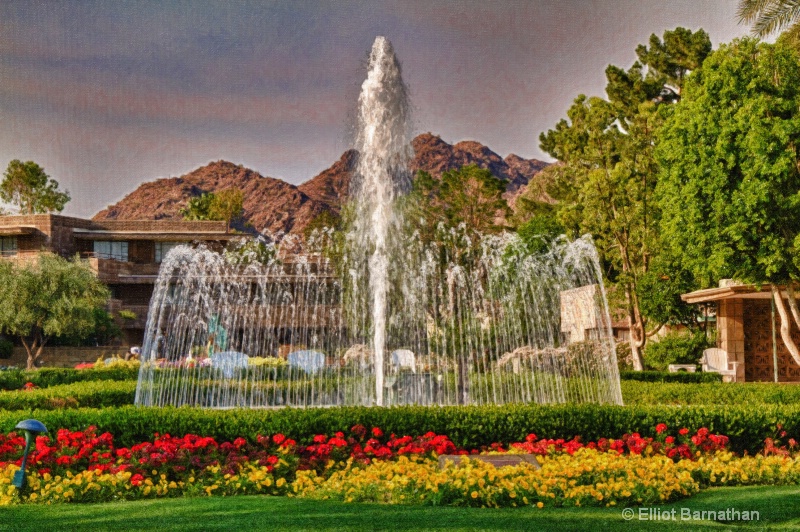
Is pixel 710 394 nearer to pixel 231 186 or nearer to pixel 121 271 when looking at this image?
pixel 121 271

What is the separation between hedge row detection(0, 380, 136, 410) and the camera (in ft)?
42.5

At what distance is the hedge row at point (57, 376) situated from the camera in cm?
1816

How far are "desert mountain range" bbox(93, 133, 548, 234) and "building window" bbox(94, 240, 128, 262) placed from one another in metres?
72.1

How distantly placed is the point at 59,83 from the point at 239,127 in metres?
30.6

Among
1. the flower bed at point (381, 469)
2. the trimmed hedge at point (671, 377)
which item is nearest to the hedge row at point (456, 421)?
the flower bed at point (381, 469)

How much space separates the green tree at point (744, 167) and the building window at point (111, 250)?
121ft

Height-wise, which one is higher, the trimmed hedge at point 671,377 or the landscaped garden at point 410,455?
the trimmed hedge at point 671,377

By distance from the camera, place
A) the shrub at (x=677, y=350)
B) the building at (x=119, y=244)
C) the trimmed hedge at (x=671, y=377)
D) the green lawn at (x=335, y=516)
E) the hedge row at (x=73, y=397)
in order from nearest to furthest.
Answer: the green lawn at (x=335, y=516)
the hedge row at (x=73, y=397)
the trimmed hedge at (x=671, y=377)
the shrub at (x=677, y=350)
the building at (x=119, y=244)

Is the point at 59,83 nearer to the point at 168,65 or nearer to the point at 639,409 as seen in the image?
the point at 168,65

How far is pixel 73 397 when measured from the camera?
44.5 feet

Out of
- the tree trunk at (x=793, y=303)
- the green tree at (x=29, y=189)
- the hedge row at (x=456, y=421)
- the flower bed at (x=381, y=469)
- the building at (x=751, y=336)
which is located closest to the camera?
the flower bed at (x=381, y=469)

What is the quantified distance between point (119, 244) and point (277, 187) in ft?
278

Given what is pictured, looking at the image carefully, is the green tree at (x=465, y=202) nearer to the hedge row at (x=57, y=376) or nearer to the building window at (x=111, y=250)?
the building window at (x=111, y=250)

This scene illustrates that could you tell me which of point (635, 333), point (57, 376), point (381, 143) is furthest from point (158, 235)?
point (381, 143)
